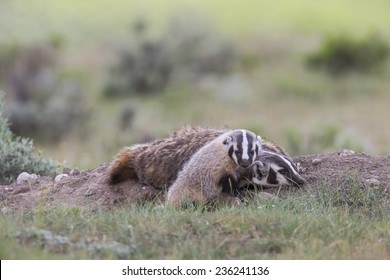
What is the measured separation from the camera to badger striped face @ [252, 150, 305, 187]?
21.6 feet

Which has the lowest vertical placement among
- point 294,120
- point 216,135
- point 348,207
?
point 294,120

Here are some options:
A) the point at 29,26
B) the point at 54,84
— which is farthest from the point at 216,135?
the point at 29,26

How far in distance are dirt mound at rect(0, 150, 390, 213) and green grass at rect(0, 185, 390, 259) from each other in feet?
2.22

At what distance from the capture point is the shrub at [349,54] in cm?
2733

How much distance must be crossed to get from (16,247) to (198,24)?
25.3m

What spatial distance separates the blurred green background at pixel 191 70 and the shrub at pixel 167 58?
0.15 ft

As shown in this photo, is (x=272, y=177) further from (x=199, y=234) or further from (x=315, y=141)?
(x=315, y=141)

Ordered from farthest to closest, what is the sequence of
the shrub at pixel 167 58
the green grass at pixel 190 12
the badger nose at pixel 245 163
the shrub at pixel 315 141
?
1. the green grass at pixel 190 12
2. the shrub at pixel 167 58
3. the shrub at pixel 315 141
4. the badger nose at pixel 245 163

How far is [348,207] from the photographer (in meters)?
6.21

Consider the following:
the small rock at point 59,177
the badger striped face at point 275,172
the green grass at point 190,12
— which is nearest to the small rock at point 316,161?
the badger striped face at point 275,172

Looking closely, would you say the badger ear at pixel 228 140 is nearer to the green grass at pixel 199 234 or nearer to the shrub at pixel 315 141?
the green grass at pixel 199 234

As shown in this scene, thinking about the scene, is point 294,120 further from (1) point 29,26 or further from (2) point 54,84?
(1) point 29,26

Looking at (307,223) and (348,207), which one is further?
(348,207)
